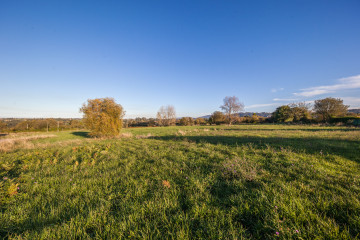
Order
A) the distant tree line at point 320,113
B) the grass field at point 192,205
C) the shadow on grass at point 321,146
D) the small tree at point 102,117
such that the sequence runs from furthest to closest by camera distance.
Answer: the distant tree line at point 320,113 → the small tree at point 102,117 → the shadow on grass at point 321,146 → the grass field at point 192,205

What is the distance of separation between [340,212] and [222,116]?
5178 centimetres

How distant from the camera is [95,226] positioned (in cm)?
197

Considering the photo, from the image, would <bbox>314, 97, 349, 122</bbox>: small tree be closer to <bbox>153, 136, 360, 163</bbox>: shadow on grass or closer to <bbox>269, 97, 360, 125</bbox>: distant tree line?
<bbox>269, 97, 360, 125</bbox>: distant tree line

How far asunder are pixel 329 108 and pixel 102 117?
60.1 m

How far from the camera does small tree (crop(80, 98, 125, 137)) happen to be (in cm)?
1686

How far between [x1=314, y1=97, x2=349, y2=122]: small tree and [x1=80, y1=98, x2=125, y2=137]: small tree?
55559 millimetres

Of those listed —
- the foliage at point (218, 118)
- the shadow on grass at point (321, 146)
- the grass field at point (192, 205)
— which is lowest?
the grass field at point (192, 205)

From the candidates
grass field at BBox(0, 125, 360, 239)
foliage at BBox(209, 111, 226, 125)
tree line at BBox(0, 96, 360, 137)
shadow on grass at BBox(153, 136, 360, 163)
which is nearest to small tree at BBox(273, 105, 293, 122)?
tree line at BBox(0, 96, 360, 137)

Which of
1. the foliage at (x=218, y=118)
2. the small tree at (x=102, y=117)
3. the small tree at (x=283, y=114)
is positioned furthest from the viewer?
the foliage at (x=218, y=118)

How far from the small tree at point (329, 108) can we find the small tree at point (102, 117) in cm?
5556

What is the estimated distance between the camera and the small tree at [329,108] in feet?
118

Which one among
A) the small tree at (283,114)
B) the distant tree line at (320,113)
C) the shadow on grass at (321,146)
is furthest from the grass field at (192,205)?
the small tree at (283,114)

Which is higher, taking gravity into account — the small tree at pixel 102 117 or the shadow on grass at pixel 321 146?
the small tree at pixel 102 117

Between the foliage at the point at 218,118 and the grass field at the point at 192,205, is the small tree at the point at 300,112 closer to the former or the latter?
the foliage at the point at 218,118
